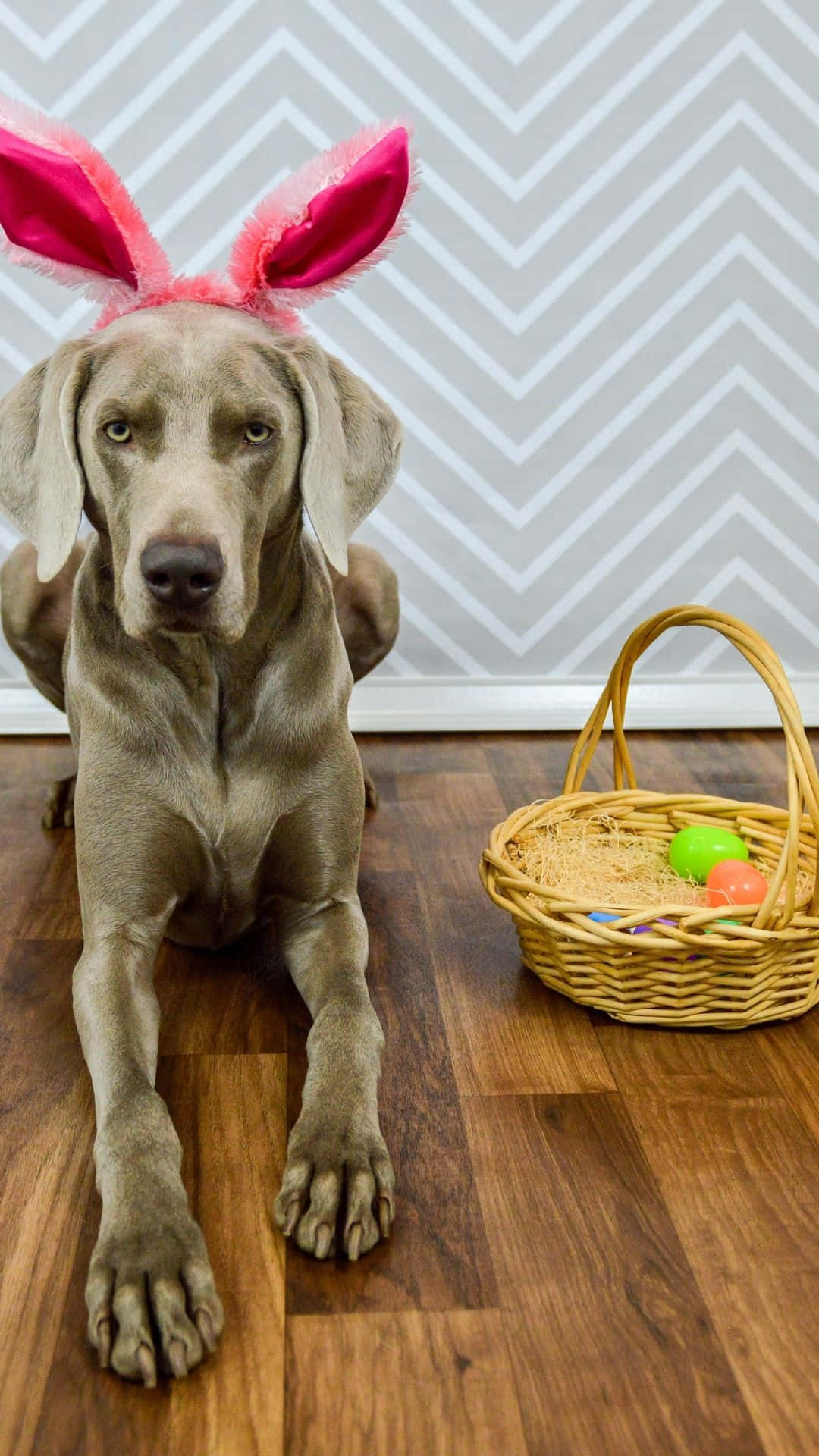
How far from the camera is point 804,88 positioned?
2.97 m

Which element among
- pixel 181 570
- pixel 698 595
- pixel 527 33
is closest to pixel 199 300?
pixel 181 570

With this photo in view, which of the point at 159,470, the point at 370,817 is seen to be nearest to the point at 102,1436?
the point at 159,470

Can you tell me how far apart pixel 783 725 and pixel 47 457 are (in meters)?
1.10

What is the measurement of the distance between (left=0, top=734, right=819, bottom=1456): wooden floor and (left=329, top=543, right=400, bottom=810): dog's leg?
0.67 metres

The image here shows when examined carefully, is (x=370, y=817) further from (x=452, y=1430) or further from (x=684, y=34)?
(x=684, y=34)

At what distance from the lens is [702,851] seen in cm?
204

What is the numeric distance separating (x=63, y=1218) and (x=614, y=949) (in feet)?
2.49

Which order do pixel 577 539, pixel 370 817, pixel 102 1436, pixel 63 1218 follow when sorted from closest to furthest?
1. pixel 102 1436
2. pixel 63 1218
3. pixel 370 817
4. pixel 577 539

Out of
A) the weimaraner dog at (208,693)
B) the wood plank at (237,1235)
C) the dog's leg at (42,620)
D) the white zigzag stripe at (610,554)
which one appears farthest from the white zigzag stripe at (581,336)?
the wood plank at (237,1235)

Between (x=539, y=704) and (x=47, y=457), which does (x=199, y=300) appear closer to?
(x=47, y=457)

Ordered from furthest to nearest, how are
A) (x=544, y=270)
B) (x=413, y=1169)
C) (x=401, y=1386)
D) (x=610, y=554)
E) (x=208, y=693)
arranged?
(x=610, y=554) < (x=544, y=270) < (x=208, y=693) < (x=413, y=1169) < (x=401, y=1386)

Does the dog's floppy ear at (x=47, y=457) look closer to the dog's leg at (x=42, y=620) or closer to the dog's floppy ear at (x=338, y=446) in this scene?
the dog's floppy ear at (x=338, y=446)

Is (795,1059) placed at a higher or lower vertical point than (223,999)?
higher

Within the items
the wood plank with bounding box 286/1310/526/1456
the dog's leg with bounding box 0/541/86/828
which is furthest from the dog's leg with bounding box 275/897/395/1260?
the dog's leg with bounding box 0/541/86/828
